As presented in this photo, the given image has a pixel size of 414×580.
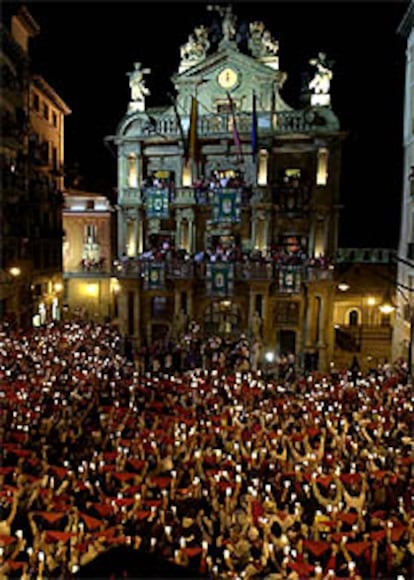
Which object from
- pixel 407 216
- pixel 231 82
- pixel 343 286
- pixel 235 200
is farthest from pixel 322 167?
pixel 343 286

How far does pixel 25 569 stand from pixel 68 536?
970 millimetres

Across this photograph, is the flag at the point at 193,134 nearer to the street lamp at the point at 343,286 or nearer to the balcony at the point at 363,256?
the balcony at the point at 363,256

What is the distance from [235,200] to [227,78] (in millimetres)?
8667

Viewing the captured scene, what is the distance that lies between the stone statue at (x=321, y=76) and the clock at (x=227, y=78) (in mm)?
4879

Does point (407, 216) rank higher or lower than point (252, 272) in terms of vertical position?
higher

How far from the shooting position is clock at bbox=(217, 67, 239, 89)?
33247mm

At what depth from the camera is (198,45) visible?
34.0 meters

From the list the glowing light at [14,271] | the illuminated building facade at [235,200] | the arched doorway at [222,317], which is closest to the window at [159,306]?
the illuminated building facade at [235,200]

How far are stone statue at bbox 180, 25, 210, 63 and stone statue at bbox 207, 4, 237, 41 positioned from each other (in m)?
1.26

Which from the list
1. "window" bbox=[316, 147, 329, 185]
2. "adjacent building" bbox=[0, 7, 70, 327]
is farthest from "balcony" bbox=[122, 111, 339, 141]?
"adjacent building" bbox=[0, 7, 70, 327]

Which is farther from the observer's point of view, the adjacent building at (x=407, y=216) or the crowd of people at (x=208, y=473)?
the adjacent building at (x=407, y=216)

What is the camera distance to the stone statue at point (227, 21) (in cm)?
3294

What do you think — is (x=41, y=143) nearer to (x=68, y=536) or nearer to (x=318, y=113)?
(x=318, y=113)

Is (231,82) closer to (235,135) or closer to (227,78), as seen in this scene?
(227,78)
